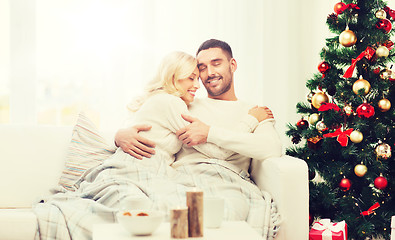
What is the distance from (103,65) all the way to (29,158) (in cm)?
106

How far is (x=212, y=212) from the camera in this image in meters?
1.66

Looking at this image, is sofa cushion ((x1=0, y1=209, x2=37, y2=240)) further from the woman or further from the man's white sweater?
the man's white sweater

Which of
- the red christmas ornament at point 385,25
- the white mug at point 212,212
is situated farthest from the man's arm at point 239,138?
the white mug at point 212,212

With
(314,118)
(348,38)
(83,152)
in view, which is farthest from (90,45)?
(348,38)

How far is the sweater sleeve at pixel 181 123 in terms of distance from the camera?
2604 mm

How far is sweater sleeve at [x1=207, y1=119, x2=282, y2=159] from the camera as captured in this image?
8.27ft

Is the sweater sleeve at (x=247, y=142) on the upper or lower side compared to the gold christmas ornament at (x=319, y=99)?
lower

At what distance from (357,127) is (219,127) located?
2.24 feet

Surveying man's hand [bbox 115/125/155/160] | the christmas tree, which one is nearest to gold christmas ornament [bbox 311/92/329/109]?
the christmas tree

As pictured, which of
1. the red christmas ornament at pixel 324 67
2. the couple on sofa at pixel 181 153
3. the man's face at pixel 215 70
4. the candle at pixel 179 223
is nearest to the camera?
the candle at pixel 179 223

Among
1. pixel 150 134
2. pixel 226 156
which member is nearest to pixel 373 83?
pixel 226 156

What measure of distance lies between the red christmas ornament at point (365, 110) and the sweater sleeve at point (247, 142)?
421mm

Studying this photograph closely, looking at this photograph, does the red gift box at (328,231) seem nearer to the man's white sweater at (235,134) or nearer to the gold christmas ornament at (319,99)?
the man's white sweater at (235,134)

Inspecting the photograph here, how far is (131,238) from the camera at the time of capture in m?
1.54
